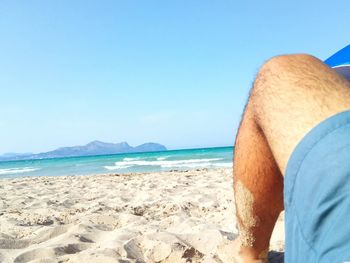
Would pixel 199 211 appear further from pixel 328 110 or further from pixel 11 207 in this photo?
pixel 328 110

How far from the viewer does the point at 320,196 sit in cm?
51

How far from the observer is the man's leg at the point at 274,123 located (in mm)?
652

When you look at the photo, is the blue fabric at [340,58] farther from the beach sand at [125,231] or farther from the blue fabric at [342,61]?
the beach sand at [125,231]

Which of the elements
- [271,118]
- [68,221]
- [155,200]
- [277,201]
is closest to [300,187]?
[271,118]

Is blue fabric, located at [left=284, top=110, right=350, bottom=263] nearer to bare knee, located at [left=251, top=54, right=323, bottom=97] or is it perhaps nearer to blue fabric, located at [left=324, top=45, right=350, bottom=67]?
bare knee, located at [left=251, top=54, right=323, bottom=97]

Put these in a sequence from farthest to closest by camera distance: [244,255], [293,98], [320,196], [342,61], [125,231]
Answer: [125,231] < [244,255] < [342,61] < [293,98] < [320,196]

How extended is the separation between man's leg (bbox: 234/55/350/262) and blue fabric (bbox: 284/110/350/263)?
7 cm

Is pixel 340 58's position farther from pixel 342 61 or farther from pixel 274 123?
pixel 274 123

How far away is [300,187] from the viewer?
0.56 meters

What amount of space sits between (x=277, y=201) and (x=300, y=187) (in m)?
0.54

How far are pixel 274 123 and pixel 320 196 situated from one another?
0.25 meters

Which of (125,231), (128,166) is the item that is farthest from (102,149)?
(125,231)

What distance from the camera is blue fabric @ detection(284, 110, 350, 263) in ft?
1.54

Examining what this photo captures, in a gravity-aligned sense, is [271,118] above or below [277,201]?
above
